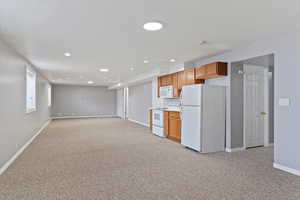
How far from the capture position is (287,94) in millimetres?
3098

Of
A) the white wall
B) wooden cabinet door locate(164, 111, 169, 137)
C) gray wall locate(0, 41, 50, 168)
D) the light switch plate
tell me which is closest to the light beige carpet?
gray wall locate(0, 41, 50, 168)

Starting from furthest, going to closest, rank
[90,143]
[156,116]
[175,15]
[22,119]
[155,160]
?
[156,116], [90,143], [22,119], [155,160], [175,15]

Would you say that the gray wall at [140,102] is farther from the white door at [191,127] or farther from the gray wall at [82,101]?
the white door at [191,127]

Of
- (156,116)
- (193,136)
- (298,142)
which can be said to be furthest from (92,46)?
(298,142)

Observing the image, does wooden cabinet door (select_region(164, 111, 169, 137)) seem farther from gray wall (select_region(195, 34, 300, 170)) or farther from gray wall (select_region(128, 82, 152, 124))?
gray wall (select_region(195, 34, 300, 170))

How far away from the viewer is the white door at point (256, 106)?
457 centimetres

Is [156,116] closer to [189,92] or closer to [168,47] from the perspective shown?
[189,92]

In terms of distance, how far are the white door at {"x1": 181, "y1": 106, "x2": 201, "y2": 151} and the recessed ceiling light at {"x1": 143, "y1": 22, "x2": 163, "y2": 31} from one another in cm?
217

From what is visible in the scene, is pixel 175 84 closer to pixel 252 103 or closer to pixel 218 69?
pixel 218 69

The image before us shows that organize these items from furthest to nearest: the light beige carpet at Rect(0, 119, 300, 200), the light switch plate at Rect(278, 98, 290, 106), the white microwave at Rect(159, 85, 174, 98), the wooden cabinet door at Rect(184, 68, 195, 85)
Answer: the white microwave at Rect(159, 85, 174, 98)
the wooden cabinet door at Rect(184, 68, 195, 85)
the light switch plate at Rect(278, 98, 290, 106)
the light beige carpet at Rect(0, 119, 300, 200)

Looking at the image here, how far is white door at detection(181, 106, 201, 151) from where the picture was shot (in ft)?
13.9

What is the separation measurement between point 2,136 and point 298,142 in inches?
195

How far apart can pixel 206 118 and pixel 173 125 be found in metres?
1.55

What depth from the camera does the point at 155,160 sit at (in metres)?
3.70
